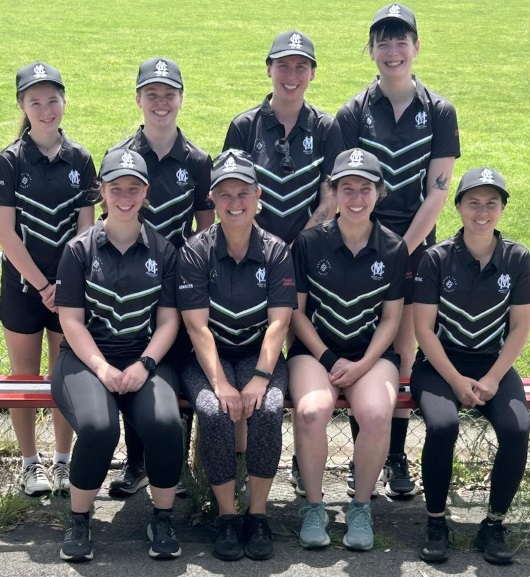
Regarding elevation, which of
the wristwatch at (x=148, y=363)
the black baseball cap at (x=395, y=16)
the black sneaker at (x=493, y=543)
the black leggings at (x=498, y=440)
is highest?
the black baseball cap at (x=395, y=16)

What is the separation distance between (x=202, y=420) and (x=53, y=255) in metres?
1.31

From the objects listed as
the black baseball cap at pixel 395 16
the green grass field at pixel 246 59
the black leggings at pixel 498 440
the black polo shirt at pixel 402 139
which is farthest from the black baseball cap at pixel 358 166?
the green grass field at pixel 246 59

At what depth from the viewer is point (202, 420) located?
506 cm

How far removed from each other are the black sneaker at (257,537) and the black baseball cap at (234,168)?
5.57ft

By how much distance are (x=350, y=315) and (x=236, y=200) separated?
0.86 meters

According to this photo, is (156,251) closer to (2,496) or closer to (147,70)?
(147,70)

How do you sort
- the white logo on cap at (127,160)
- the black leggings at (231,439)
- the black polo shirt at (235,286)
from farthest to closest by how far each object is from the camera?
the black polo shirt at (235,286), the white logo on cap at (127,160), the black leggings at (231,439)

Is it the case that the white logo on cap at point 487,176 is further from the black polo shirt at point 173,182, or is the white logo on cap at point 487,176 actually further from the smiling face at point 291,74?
the black polo shirt at point 173,182

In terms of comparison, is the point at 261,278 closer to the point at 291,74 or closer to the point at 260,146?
the point at 260,146

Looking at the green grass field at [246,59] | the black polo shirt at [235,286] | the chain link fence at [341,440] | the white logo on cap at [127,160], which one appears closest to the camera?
the white logo on cap at [127,160]

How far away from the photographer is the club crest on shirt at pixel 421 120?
19.1 feet

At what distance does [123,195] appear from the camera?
5285 mm

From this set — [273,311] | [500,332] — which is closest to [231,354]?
[273,311]

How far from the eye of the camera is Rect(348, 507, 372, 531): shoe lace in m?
5.16
